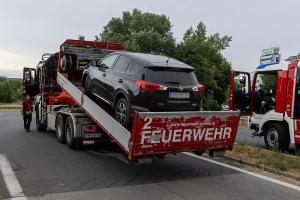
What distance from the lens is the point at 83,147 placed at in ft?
36.7

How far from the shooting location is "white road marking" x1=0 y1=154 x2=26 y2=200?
6.51 meters

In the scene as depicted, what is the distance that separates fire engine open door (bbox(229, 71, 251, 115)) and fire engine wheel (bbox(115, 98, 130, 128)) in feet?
17.7

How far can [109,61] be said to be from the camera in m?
9.78

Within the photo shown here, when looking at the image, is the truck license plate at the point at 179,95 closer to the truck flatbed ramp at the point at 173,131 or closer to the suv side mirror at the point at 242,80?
the truck flatbed ramp at the point at 173,131

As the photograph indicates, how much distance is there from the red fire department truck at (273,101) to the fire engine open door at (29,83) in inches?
309

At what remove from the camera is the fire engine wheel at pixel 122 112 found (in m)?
8.30

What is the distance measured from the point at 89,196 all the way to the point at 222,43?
2108 inches

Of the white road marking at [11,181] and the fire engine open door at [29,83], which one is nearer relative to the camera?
the white road marking at [11,181]

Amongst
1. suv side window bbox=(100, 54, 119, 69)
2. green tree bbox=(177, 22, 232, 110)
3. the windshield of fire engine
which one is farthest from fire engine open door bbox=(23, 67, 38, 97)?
green tree bbox=(177, 22, 232, 110)

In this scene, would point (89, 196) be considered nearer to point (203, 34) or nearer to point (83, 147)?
point (83, 147)

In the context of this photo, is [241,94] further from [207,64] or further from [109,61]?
[207,64]

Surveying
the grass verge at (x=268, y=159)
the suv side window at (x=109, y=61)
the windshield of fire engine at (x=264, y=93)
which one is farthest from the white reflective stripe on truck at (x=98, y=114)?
the windshield of fire engine at (x=264, y=93)

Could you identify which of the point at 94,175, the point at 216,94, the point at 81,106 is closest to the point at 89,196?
the point at 94,175

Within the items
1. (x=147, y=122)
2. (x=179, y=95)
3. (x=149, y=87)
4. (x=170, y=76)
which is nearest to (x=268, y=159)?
(x=179, y=95)
